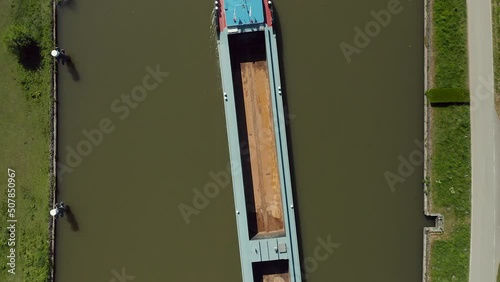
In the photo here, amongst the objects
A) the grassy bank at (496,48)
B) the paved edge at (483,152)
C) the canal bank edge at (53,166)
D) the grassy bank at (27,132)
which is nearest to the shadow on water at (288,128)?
the paved edge at (483,152)

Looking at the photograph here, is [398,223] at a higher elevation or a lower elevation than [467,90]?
lower

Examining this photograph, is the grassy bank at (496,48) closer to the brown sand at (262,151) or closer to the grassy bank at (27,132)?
the brown sand at (262,151)

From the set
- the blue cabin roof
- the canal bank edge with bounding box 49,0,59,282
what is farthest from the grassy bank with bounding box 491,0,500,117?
the canal bank edge with bounding box 49,0,59,282

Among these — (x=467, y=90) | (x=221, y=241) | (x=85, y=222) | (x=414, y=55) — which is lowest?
(x=221, y=241)

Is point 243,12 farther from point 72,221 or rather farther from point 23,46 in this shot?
point 72,221

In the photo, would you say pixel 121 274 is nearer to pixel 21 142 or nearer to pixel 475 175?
pixel 21 142

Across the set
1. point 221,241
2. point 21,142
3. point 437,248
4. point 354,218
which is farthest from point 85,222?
point 437,248
